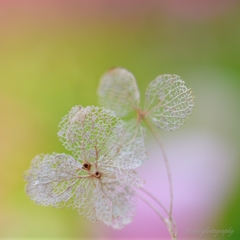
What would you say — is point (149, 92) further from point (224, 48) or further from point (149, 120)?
point (224, 48)

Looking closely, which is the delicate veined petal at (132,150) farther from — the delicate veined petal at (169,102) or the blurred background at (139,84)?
the blurred background at (139,84)

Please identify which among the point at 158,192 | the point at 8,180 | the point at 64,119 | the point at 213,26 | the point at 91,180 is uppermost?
the point at 213,26

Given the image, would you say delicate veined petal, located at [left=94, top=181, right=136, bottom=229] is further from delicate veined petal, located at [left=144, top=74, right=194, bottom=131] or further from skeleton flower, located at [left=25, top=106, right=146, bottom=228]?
delicate veined petal, located at [left=144, top=74, right=194, bottom=131]

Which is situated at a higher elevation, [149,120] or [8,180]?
[149,120]

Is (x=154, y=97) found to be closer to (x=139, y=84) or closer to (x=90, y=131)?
(x=90, y=131)

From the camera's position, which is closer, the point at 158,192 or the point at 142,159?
the point at 142,159

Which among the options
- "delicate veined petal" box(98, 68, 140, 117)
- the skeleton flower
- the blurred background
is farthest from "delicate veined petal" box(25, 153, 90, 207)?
the blurred background

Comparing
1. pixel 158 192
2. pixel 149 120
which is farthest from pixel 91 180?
pixel 158 192
